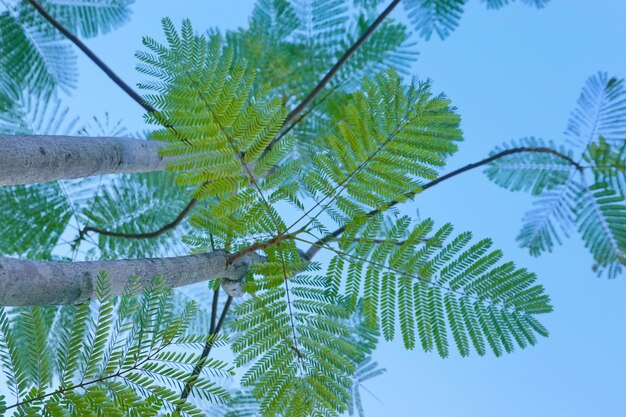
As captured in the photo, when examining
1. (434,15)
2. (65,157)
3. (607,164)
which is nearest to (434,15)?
(434,15)

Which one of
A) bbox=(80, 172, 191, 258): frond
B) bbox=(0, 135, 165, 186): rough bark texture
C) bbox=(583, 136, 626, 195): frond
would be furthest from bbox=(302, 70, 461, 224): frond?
bbox=(80, 172, 191, 258): frond

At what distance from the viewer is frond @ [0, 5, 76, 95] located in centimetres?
299

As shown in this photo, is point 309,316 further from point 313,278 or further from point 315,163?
point 315,163

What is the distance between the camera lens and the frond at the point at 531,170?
2.68 meters

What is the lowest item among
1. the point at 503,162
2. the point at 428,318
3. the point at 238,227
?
the point at 428,318

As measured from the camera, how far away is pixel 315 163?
1.93 metres

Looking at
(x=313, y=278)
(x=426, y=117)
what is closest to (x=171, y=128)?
(x=313, y=278)

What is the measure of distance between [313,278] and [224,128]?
502 millimetres

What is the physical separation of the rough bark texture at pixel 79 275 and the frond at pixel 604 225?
4.62ft

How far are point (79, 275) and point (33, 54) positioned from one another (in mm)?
1944

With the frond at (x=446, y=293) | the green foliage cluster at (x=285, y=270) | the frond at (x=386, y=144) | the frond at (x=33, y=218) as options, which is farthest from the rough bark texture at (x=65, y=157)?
the frond at (x=33, y=218)

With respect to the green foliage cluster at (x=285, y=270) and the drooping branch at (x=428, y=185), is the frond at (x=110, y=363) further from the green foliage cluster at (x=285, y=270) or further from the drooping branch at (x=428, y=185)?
the drooping branch at (x=428, y=185)

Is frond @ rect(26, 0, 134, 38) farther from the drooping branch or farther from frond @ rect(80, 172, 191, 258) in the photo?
the drooping branch

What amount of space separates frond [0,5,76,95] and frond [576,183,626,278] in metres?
2.37
